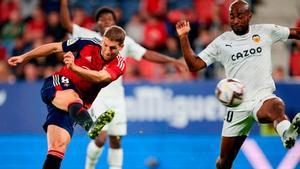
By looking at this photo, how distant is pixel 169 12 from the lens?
16.9 meters

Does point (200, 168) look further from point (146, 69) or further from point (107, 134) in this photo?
point (146, 69)

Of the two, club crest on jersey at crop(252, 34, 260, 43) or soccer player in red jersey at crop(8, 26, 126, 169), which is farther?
club crest on jersey at crop(252, 34, 260, 43)

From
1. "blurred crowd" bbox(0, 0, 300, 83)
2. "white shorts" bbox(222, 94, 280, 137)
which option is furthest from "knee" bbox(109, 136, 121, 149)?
"blurred crowd" bbox(0, 0, 300, 83)

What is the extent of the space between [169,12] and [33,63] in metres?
3.27

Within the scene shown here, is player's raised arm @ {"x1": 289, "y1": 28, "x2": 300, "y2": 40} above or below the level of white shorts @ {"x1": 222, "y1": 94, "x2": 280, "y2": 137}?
above

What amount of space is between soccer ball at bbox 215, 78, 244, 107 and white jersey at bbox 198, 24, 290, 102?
308 mm

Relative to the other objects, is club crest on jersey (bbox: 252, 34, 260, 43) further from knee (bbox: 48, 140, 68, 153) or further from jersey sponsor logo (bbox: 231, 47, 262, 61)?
knee (bbox: 48, 140, 68, 153)

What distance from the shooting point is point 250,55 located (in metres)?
9.06

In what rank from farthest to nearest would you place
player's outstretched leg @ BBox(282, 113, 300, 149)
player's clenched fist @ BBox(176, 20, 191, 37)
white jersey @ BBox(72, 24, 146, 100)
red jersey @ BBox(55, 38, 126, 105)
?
white jersey @ BBox(72, 24, 146, 100)
player's clenched fist @ BBox(176, 20, 191, 37)
red jersey @ BBox(55, 38, 126, 105)
player's outstretched leg @ BBox(282, 113, 300, 149)

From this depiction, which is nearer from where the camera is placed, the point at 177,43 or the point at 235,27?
the point at 235,27

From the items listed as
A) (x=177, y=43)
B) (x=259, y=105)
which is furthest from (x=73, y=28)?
(x=177, y=43)

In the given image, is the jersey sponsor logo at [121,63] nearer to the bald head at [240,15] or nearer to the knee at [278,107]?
the bald head at [240,15]

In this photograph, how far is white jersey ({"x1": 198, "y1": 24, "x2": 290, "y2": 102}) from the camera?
9.02 m

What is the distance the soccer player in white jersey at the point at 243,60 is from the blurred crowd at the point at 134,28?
18.2 feet
